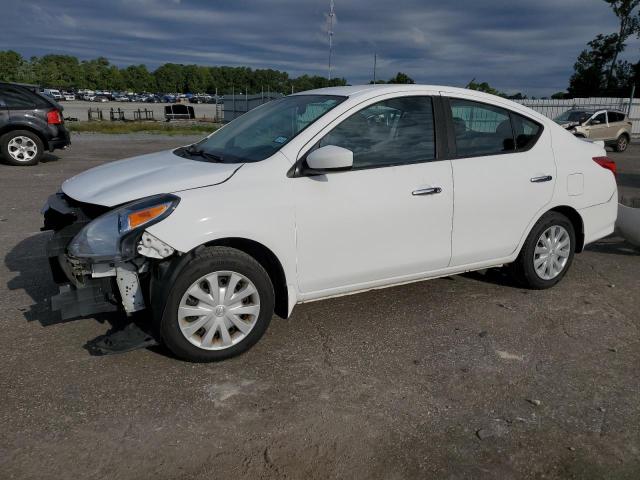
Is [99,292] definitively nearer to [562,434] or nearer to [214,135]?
[214,135]

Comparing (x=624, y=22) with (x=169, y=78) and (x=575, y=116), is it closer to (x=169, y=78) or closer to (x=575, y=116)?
(x=575, y=116)

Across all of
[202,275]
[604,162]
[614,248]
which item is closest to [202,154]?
[202,275]

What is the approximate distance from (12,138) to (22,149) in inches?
11.6

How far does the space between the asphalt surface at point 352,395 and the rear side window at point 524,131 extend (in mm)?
1315

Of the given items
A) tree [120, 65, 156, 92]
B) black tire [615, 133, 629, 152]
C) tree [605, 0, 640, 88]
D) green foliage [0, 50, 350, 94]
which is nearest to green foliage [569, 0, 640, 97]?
tree [605, 0, 640, 88]

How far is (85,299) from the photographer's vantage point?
3287 mm

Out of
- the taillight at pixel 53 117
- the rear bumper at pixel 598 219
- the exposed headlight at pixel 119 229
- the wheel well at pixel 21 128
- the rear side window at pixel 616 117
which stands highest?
the rear side window at pixel 616 117

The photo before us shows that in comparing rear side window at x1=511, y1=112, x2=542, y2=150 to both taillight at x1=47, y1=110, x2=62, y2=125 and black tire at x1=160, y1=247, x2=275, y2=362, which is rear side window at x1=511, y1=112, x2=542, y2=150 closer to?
black tire at x1=160, y1=247, x2=275, y2=362

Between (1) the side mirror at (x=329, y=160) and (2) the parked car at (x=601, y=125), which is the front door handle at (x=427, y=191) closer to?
(1) the side mirror at (x=329, y=160)

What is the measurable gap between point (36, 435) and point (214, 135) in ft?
9.15

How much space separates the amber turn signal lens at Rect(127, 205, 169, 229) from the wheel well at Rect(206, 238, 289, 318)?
1.19 ft

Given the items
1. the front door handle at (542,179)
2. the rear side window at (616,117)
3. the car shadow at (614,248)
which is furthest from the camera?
the rear side window at (616,117)

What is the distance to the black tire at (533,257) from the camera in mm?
4609

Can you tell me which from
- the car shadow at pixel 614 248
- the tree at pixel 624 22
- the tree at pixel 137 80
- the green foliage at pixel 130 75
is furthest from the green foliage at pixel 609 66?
the tree at pixel 137 80
